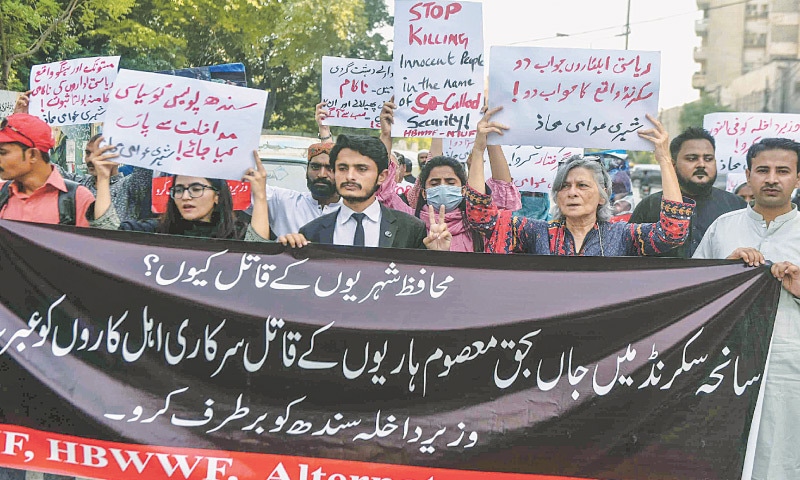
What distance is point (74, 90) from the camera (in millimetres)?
6230

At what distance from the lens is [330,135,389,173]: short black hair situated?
4.24m

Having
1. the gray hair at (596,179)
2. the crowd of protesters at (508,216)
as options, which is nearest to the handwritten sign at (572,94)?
the crowd of protesters at (508,216)

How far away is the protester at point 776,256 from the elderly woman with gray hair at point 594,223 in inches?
11.3

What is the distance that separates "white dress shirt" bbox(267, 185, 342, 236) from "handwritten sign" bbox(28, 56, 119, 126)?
5.23 ft

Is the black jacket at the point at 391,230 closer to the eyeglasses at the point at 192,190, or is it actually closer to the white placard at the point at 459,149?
the eyeglasses at the point at 192,190

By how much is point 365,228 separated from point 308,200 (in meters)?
1.22

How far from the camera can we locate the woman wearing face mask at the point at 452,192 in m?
4.98

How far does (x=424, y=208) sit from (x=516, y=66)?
118 centimetres

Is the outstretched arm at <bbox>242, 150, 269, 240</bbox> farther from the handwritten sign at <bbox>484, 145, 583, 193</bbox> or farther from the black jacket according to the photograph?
the handwritten sign at <bbox>484, 145, 583, 193</bbox>

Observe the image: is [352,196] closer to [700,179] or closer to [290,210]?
[290,210]

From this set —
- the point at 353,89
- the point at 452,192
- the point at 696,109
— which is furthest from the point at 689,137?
the point at 696,109

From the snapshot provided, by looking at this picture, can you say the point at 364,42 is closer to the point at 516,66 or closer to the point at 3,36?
the point at 3,36

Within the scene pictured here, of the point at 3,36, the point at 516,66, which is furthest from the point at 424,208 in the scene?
the point at 3,36

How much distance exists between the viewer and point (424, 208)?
549 centimetres
